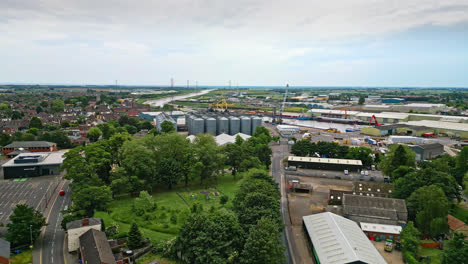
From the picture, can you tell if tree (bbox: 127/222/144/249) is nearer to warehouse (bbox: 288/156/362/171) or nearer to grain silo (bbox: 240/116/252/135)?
warehouse (bbox: 288/156/362/171)

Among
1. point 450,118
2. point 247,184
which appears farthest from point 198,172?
point 450,118

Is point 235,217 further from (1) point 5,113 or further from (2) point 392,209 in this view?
(1) point 5,113

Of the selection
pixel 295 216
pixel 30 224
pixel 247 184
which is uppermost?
pixel 247 184

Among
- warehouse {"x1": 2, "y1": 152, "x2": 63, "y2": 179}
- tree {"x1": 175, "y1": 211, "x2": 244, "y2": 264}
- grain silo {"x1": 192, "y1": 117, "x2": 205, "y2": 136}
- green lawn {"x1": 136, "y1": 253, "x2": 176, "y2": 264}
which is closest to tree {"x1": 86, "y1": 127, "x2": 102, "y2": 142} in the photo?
warehouse {"x1": 2, "y1": 152, "x2": 63, "y2": 179}

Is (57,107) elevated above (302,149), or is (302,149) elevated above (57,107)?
(57,107)

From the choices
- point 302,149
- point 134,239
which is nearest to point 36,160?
point 134,239

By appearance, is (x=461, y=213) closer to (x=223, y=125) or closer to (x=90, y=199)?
(x=90, y=199)
